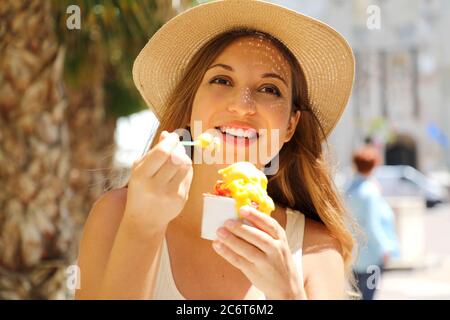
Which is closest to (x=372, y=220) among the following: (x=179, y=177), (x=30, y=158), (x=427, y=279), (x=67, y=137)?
(x=67, y=137)

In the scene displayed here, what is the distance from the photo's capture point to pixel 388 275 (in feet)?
30.0

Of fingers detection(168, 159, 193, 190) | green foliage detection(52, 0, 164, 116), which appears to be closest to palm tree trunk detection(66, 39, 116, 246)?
green foliage detection(52, 0, 164, 116)

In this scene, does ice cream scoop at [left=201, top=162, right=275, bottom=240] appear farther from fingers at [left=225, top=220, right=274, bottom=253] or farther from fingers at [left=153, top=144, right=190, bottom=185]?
fingers at [left=153, top=144, right=190, bottom=185]

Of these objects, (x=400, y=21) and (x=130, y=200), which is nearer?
(x=130, y=200)

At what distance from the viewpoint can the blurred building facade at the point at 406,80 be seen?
32.8 meters

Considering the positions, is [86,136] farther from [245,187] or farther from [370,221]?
[245,187]

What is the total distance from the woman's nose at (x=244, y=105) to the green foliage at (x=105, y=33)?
9.18 ft

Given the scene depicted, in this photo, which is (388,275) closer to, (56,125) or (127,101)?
(127,101)

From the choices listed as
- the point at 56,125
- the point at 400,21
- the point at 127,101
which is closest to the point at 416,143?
the point at 400,21

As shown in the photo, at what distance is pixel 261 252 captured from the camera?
49.3 inches

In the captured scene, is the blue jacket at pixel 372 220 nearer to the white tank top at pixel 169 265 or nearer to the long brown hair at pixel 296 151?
the long brown hair at pixel 296 151

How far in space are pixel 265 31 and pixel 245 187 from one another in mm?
664

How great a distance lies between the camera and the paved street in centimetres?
730
